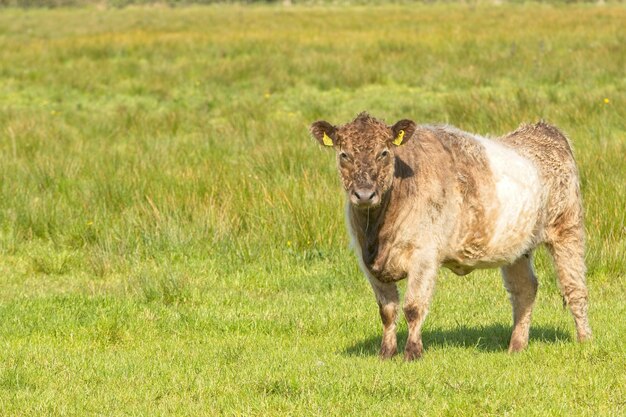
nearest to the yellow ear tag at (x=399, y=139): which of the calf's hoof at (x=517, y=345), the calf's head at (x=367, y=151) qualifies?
the calf's head at (x=367, y=151)

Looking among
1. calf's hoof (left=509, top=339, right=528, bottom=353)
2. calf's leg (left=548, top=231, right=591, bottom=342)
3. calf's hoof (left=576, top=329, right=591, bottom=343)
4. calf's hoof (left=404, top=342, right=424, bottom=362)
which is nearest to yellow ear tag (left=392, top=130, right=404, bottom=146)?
calf's hoof (left=404, top=342, right=424, bottom=362)

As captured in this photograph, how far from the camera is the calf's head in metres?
6.45

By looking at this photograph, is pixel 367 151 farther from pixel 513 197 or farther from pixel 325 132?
pixel 513 197

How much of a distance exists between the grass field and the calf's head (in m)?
1.14

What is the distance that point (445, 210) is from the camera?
6.79 metres

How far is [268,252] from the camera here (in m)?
9.88

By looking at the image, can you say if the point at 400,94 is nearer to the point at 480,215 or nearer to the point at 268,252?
the point at 268,252

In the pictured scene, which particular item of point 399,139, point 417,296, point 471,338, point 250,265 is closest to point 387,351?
point 417,296

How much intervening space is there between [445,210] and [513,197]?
1.86 feet

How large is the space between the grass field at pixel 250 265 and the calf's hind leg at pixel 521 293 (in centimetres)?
14

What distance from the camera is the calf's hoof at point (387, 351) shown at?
6.92 m

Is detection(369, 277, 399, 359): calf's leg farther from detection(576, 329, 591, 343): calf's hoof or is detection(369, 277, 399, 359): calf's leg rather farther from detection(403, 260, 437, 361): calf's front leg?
detection(576, 329, 591, 343): calf's hoof

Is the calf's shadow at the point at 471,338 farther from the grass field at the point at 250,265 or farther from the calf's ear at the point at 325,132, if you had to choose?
the calf's ear at the point at 325,132

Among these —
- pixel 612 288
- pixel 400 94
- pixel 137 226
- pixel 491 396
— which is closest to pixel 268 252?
pixel 137 226
